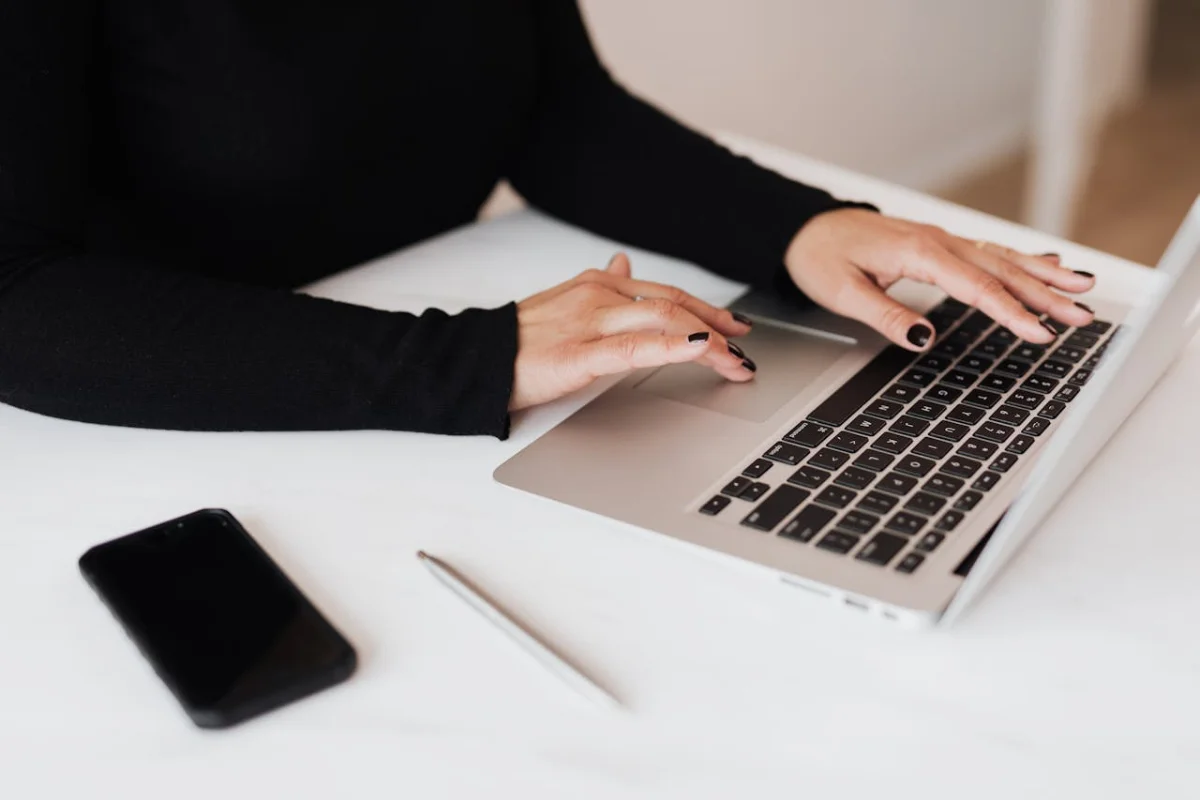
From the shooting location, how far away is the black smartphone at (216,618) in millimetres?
514

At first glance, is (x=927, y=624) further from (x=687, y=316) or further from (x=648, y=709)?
(x=687, y=316)

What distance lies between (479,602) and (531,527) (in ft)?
0.24

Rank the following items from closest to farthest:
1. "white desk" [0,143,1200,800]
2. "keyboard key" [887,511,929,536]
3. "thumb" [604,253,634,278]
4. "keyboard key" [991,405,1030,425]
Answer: "white desk" [0,143,1200,800] → "keyboard key" [887,511,929,536] → "keyboard key" [991,405,1030,425] → "thumb" [604,253,634,278]

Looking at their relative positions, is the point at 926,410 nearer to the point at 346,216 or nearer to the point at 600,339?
the point at 600,339

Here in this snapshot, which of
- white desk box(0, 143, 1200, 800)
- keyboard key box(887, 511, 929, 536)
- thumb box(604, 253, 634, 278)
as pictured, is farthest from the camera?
thumb box(604, 253, 634, 278)

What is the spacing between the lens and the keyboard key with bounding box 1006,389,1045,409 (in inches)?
27.5

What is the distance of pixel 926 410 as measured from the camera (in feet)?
2.30

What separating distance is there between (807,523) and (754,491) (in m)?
0.04

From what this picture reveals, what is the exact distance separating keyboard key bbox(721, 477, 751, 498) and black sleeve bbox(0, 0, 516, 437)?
15 cm

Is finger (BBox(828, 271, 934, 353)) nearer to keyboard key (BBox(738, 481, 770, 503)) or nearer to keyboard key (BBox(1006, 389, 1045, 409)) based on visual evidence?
keyboard key (BBox(1006, 389, 1045, 409))

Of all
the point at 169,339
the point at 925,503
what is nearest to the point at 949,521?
the point at 925,503

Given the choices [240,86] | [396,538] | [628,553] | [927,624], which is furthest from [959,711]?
[240,86]

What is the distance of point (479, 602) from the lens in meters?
0.56

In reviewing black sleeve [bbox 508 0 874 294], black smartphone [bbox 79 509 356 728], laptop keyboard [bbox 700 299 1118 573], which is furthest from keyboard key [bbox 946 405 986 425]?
black smartphone [bbox 79 509 356 728]
